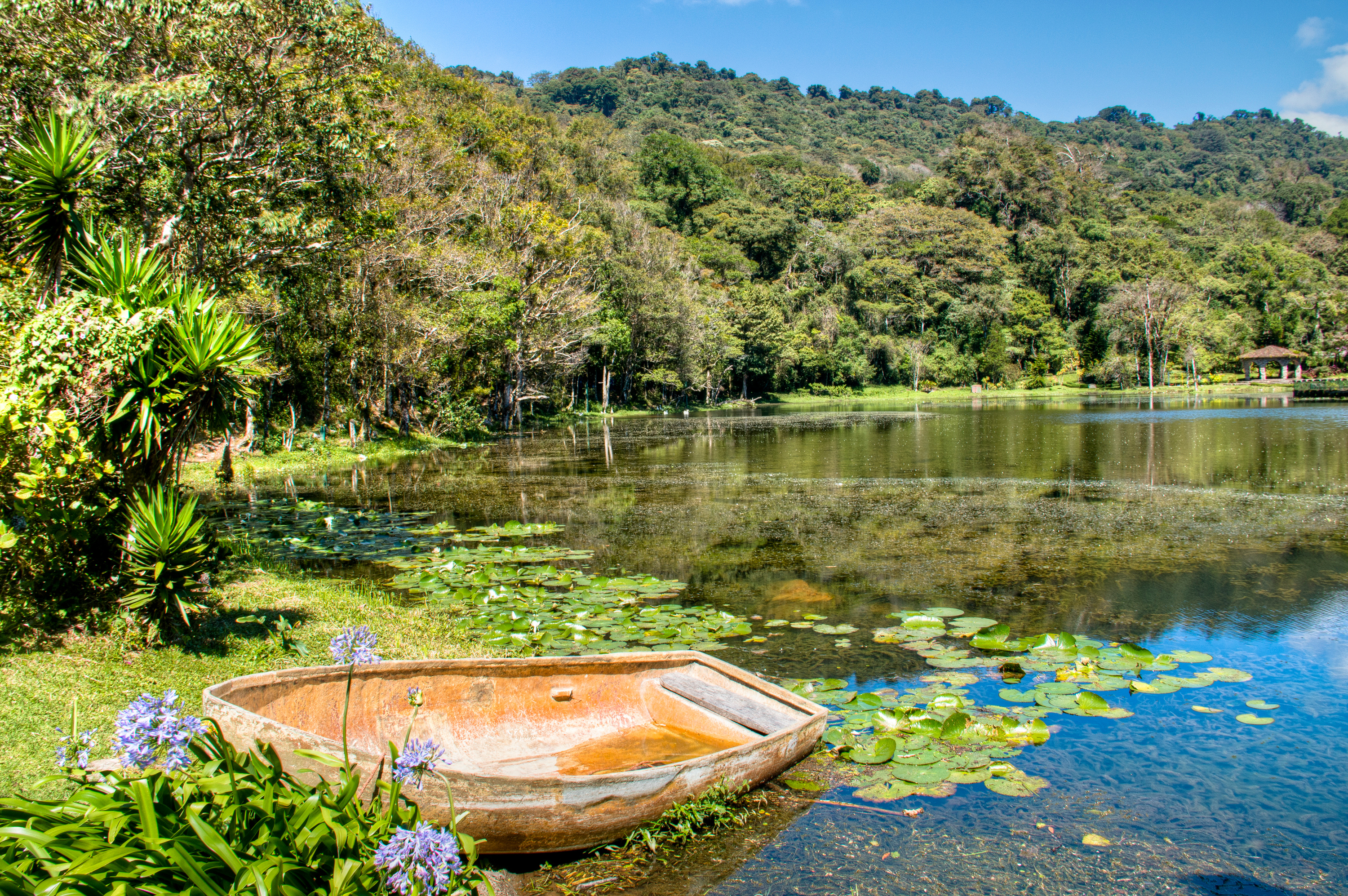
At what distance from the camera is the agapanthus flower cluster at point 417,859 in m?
2.44

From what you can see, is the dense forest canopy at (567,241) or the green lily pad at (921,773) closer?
the green lily pad at (921,773)

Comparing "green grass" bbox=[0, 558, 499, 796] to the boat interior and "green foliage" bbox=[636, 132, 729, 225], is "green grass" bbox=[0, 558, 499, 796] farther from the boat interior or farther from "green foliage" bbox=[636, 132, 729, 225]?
"green foliage" bbox=[636, 132, 729, 225]

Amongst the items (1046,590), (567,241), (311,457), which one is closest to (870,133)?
(567,241)

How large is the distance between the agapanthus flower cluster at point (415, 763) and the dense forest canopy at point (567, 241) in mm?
4654

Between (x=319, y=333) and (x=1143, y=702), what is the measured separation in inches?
977

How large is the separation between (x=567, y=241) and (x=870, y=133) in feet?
535

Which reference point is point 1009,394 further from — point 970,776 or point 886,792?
point 886,792

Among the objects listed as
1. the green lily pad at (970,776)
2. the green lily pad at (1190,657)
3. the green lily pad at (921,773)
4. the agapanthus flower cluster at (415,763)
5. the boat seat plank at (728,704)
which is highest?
the agapanthus flower cluster at (415,763)

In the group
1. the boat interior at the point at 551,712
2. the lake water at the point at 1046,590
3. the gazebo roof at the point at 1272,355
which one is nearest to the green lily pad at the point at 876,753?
the lake water at the point at 1046,590

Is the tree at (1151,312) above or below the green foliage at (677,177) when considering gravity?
below

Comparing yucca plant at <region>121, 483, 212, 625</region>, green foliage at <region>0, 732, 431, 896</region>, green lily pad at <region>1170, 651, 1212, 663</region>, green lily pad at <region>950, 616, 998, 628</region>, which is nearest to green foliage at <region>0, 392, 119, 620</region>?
yucca plant at <region>121, 483, 212, 625</region>

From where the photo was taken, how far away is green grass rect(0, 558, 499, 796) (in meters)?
4.60

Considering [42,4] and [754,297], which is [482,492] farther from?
[754,297]

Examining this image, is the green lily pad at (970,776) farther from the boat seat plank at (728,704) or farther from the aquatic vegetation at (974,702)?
the boat seat plank at (728,704)
